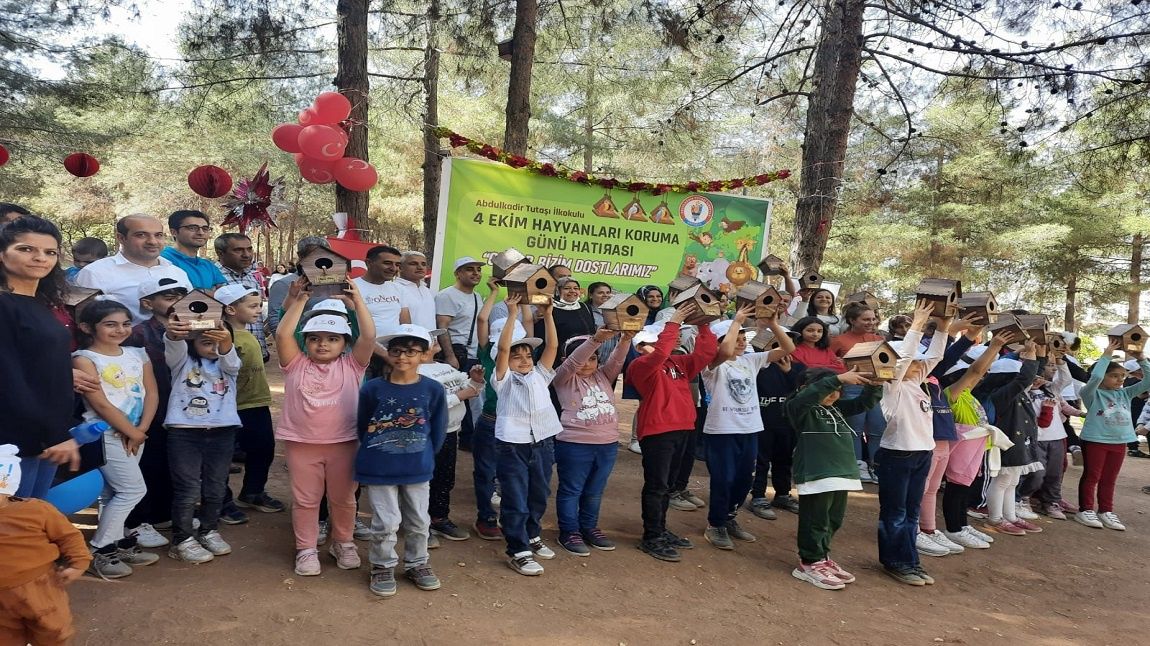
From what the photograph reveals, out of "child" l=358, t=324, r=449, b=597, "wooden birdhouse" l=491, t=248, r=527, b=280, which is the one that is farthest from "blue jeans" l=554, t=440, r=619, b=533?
"wooden birdhouse" l=491, t=248, r=527, b=280

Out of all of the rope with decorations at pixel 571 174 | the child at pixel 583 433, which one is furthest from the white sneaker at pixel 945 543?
the rope with decorations at pixel 571 174

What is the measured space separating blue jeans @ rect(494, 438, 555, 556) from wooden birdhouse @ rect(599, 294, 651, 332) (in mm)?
865

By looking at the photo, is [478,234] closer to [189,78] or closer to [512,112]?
[512,112]

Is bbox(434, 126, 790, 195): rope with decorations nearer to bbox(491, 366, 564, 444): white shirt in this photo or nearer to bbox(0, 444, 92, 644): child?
bbox(491, 366, 564, 444): white shirt

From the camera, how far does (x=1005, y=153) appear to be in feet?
29.3

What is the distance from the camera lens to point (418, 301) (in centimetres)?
579

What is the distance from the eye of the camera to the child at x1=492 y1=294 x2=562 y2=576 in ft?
14.9

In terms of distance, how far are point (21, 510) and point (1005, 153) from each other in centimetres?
967

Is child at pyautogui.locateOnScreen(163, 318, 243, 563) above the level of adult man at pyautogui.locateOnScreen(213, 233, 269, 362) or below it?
below

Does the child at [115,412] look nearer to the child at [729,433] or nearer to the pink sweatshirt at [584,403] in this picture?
the pink sweatshirt at [584,403]

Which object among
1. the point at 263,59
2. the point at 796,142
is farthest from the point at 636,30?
the point at 796,142

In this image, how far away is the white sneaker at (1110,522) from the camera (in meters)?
6.73

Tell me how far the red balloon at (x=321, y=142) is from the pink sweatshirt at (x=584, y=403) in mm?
4279

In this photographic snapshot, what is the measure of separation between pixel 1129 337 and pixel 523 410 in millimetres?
5177
